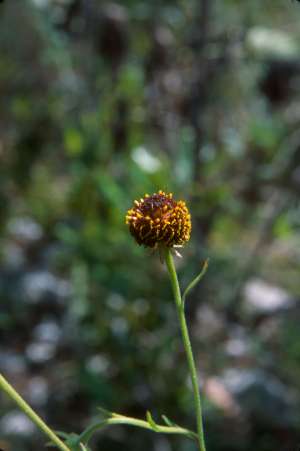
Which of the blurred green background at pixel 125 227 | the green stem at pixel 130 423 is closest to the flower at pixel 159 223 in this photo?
the green stem at pixel 130 423

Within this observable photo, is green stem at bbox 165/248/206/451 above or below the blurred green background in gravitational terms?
below

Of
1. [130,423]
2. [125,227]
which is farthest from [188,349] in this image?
[125,227]

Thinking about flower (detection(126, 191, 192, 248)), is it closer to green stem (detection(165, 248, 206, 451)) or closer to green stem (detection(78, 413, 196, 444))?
green stem (detection(165, 248, 206, 451))

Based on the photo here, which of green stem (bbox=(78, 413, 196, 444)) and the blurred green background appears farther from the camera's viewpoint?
the blurred green background

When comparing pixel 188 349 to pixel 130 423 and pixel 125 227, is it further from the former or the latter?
pixel 125 227

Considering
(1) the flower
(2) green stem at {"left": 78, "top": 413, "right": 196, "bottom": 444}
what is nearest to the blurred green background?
(1) the flower

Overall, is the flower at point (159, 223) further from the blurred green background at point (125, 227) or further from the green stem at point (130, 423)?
the blurred green background at point (125, 227)

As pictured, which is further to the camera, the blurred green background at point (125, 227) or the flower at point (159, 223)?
the blurred green background at point (125, 227)
